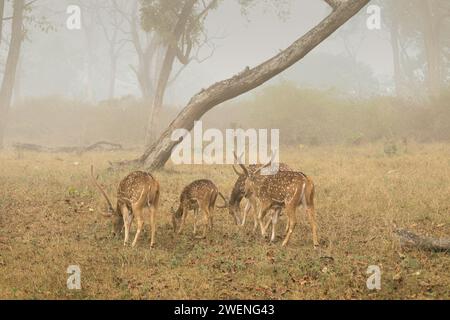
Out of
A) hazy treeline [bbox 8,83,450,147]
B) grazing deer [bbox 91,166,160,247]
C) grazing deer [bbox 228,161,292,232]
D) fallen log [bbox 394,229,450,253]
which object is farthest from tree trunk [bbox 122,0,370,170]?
hazy treeline [bbox 8,83,450,147]

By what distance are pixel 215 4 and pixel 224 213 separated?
16.8m

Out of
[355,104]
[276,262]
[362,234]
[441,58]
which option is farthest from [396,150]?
[441,58]

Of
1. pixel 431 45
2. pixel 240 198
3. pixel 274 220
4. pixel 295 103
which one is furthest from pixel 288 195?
pixel 431 45

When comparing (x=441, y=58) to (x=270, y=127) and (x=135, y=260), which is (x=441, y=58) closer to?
(x=270, y=127)

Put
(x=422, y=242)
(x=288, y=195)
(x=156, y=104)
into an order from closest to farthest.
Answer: (x=422, y=242)
(x=288, y=195)
(x=156, y=104)

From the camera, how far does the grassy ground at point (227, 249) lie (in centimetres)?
832

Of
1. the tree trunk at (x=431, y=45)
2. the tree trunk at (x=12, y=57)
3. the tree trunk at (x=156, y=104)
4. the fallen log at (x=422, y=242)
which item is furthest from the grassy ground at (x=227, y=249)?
the tree trunk at (x=431, y=45)

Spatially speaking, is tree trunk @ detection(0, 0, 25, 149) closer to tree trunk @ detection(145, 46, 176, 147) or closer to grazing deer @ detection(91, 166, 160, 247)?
tree trunk @ detection(145, 46, 176, 147)

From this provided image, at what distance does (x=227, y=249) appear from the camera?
1038 cm

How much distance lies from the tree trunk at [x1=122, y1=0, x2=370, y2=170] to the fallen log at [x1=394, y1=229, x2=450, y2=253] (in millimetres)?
8587

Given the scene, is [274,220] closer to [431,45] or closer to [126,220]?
[126,220]

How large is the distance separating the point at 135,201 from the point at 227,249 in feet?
6.68

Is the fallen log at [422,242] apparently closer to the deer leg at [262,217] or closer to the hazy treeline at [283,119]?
Answer: the deer leg at [262,217]

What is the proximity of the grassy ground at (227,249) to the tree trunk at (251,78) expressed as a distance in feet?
4.45
